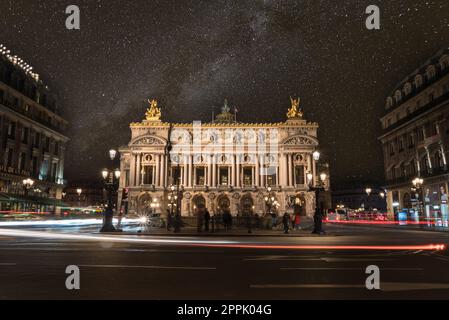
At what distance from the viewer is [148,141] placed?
8531 cm

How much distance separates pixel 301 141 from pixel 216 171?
69.8 ft

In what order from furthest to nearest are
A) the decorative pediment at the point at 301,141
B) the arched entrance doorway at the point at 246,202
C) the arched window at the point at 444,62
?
1. the decorative pediment at the point at 301,141
2. the arched entrance doorway at the point at 246,202
3. the arched window at the point at 444,62

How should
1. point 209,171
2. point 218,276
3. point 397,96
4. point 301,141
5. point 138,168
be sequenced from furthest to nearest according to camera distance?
point 209,171
point 138,168
point 301,141
point 397,96
point 218,276

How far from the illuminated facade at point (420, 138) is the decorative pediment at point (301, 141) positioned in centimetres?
2222

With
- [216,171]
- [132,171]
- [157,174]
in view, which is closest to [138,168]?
[132,171]

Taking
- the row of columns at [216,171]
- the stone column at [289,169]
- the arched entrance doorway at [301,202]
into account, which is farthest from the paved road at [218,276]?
the row of columns at [216,171]

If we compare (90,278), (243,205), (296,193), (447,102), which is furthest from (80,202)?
(90,278)

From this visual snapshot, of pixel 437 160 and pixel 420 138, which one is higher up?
pixel 420 138

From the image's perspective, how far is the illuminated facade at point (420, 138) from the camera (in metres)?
43.6

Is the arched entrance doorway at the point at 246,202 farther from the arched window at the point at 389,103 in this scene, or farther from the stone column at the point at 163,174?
the arched window at the point at 389,103

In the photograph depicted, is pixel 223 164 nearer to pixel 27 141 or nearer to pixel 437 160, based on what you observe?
pixel 27 141

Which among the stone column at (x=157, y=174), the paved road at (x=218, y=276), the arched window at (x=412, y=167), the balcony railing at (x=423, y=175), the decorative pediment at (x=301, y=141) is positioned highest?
the decorative pediment at (x=301, y=141)

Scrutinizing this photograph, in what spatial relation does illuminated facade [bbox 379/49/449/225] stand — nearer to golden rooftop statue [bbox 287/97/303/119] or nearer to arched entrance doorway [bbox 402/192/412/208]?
arched entrance doorway [bbox 402/192/412/208]
